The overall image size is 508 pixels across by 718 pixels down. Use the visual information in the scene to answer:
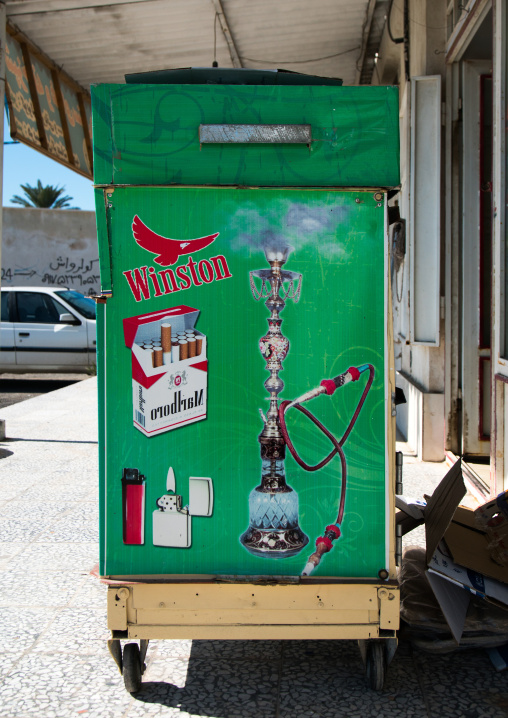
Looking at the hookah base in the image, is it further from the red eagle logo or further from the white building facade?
the white building facade

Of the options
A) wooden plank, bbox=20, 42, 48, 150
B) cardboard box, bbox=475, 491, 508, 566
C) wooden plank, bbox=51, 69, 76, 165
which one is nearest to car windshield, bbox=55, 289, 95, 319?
wooden plank, bbox=51, 69, 76, 165

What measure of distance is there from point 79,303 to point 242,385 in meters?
11.5

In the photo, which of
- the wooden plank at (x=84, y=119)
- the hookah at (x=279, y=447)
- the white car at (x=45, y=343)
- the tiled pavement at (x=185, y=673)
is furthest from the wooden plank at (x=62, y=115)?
the hookah at (x=279, y=447)

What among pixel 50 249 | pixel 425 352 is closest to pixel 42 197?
pixel 50 249

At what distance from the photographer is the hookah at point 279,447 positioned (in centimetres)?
253

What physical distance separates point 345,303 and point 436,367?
12.5 feet

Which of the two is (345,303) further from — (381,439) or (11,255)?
(11,255)

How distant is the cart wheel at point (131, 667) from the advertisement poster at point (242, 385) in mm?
332

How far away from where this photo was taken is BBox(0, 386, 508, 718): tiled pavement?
8.45 ft

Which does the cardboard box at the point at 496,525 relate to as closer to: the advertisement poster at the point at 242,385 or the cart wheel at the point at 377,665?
the cart wheel at the point at 377,665

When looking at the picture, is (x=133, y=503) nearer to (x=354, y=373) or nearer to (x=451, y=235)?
(x=354, y=373)

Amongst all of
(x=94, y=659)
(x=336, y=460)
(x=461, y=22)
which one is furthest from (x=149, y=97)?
(x=461, y=22)

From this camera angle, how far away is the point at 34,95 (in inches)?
295

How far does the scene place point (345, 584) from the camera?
2549mm
